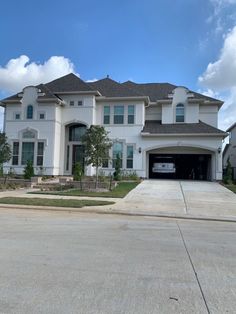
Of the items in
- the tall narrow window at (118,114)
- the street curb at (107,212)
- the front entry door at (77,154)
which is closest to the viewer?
the street curb at (107,212)

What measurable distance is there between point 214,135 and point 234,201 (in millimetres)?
12263

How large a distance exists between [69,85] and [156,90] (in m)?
9.17

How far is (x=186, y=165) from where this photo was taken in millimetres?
33812

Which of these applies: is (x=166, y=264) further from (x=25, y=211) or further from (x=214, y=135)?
(x=214, y=135)

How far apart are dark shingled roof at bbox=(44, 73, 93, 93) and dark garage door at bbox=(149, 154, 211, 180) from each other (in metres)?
8.96

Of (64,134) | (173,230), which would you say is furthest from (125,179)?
(173,230)

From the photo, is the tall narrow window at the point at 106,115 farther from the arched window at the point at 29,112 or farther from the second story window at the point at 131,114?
the arched window at the point at 29,112

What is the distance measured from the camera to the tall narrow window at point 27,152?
29.8 metres

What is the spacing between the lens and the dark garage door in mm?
31609

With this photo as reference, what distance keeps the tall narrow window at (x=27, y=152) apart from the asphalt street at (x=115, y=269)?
67.8 ft

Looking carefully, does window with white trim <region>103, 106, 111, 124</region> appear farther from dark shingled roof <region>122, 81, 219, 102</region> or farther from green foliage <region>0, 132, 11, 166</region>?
green foliage <region>0, 132, 11, 166</region>

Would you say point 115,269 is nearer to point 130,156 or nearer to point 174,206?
point 174,206

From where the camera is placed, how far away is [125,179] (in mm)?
27359

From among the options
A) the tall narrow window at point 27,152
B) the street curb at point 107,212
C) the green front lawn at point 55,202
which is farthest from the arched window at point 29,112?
the street curb at point 107,212
